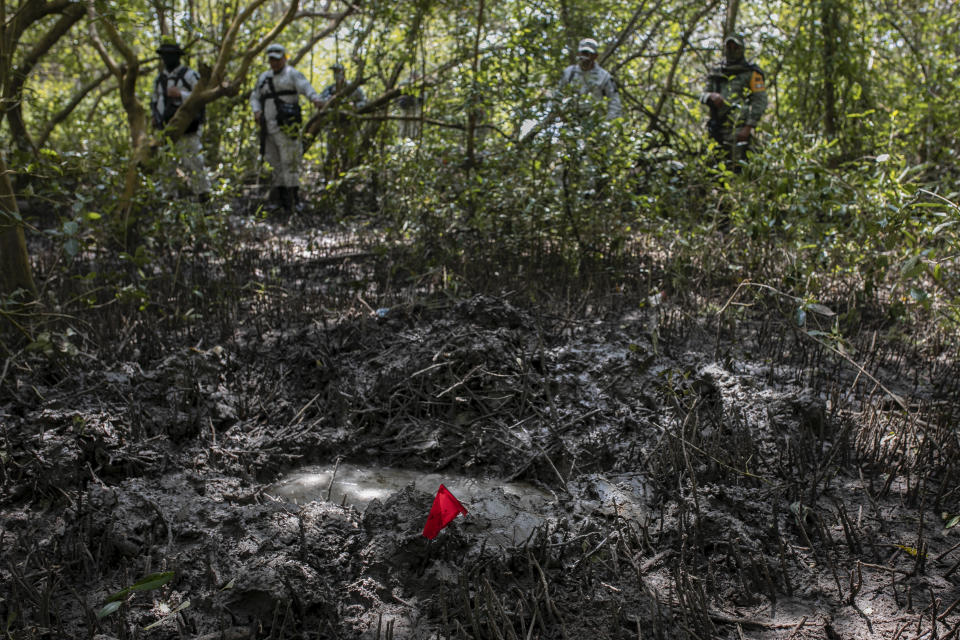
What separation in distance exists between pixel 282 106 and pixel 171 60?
3.85 ft

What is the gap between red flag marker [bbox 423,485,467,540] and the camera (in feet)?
7.79

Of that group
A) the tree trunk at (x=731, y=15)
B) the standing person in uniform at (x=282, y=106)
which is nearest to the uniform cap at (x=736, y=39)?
the tree trunk at (x=731, y=15)

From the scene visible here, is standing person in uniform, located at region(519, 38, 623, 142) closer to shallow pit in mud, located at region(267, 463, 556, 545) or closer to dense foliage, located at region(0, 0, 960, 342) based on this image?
dense foliage, located at region(0, 0, 960, 342)

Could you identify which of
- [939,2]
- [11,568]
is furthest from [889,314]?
[939,2]

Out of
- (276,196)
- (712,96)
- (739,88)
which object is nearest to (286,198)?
(276,196)

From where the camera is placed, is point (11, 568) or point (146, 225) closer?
point (11, 568)

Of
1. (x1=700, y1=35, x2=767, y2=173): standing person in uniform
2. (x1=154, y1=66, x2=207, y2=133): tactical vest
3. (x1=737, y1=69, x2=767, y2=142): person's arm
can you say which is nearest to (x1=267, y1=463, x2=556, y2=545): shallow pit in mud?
(x1=700, y1=35, x2=767, y2=173): standing person in uniform

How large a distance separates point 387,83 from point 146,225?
299 cm

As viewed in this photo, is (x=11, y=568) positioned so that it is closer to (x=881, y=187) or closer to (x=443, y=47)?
(x=881, y=187)

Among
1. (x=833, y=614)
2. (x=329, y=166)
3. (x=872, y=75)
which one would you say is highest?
(x=872, y=75)

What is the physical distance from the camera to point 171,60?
7.99 m

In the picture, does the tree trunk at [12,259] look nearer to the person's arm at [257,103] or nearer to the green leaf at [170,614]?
the green leaf at [170,614]

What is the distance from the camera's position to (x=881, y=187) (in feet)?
13.2

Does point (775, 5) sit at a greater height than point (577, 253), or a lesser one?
greater
